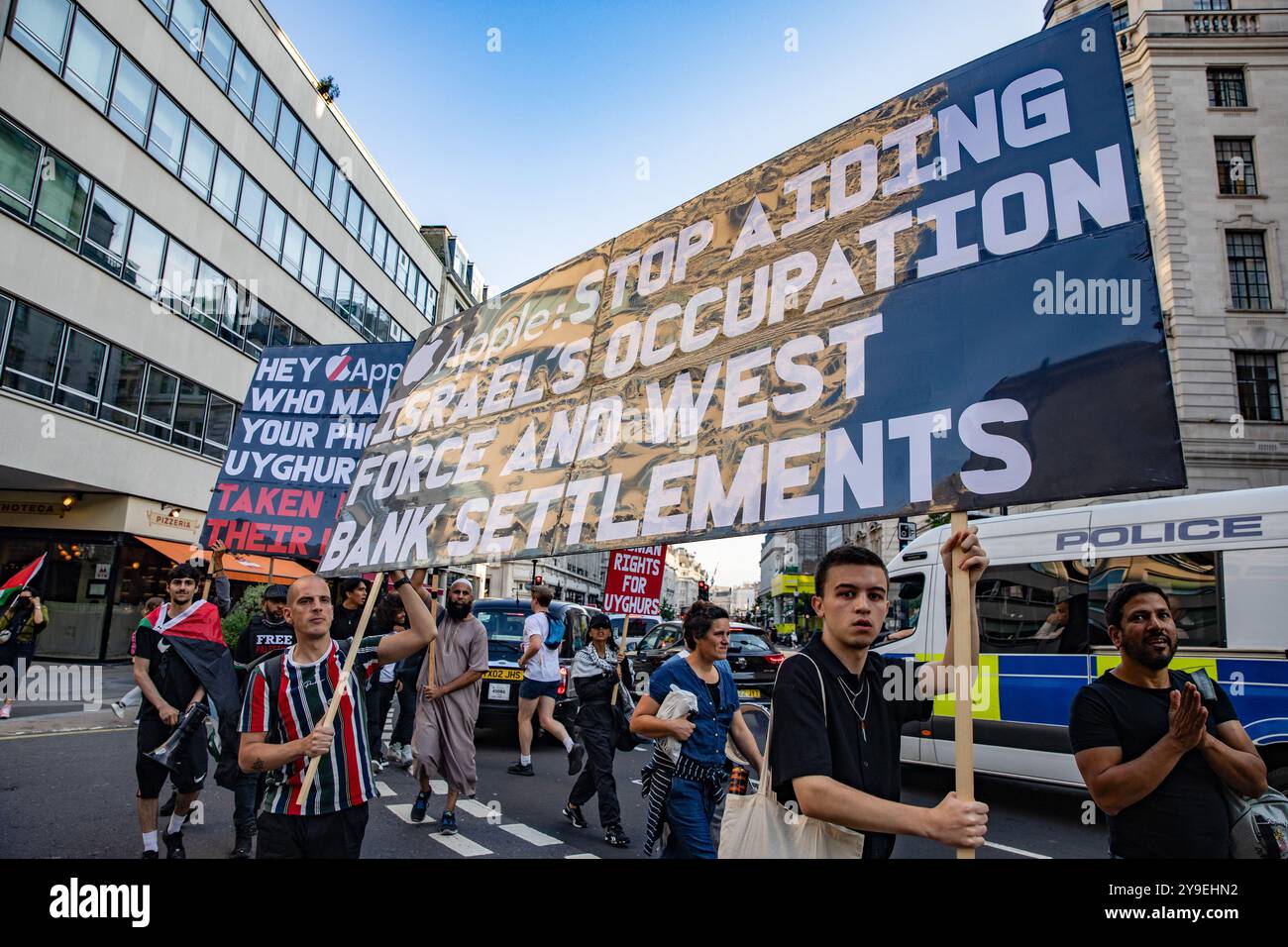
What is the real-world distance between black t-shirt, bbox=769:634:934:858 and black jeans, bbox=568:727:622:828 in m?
4.11

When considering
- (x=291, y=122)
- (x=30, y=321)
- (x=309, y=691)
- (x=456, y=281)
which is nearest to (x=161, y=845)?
(x=309, y=691)

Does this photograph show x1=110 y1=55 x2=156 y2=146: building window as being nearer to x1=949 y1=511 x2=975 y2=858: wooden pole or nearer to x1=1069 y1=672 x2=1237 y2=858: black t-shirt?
x1=949 y1=511 x2=975 y2=858: wooden pole

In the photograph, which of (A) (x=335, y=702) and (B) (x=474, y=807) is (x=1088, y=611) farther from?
(A) (x=335, y=702)

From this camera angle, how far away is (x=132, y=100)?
18219mm

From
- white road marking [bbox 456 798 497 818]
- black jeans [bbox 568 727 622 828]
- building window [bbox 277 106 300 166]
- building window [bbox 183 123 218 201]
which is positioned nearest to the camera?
black jeans [bbox 568 727 622 828]

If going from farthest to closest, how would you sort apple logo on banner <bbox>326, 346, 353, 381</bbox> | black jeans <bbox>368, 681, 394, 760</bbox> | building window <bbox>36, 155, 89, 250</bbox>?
building window <bbox>36, 155, 89, 250</bbox> < black jeans <bbox>368, 681, 394, 760</bbox> < apple logo on banner <bbox>326, 346, 353, 381</bbox>

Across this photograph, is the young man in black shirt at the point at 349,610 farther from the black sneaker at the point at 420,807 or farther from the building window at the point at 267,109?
the building window at the point at 267,109

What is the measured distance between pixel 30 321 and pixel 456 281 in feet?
94.1

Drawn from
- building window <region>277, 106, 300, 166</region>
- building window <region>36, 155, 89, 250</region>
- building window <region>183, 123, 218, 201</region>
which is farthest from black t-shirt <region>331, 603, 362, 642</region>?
building window <region>277, 106, 300, 166</region>

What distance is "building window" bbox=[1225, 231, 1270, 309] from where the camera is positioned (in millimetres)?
22672

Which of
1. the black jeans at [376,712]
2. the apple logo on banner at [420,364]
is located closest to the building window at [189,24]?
the black jeans at [376,712]

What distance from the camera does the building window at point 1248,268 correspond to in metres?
22.7

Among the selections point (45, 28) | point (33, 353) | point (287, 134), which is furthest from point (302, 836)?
point (287, 134)
